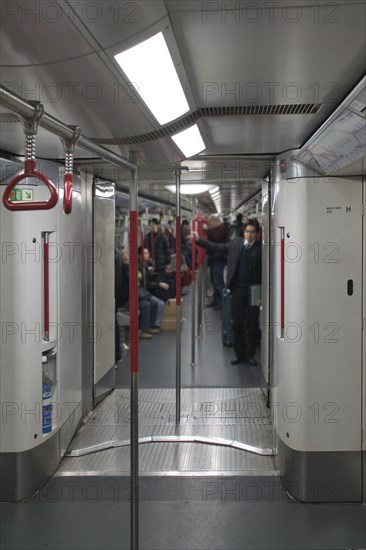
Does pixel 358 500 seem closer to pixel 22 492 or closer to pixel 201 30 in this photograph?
pixel 22 492

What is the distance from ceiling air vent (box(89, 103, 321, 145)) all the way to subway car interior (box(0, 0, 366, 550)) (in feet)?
0.05

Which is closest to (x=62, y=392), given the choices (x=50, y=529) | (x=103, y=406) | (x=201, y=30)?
(x=50, y=529)

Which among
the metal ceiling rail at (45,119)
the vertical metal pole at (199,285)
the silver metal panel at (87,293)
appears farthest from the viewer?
the vertical metal pole at (199,285)

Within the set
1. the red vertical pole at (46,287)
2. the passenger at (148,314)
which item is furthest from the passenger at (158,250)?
the red vertical pole at (46,287)

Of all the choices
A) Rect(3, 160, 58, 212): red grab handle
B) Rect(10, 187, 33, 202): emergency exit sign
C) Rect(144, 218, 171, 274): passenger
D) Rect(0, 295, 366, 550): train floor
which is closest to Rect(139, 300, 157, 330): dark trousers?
Rect(144, 218, 171, 274): passenger

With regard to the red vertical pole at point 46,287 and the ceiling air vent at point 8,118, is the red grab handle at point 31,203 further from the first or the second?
the red vertical pole at point 46,287

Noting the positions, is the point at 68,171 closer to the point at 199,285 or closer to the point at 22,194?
the point at 22,194

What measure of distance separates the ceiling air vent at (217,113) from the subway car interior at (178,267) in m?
0.02

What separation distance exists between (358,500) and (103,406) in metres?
2.73

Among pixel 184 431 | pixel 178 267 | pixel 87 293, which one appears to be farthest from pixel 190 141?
pixel 184 431

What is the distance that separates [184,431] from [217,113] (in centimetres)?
302

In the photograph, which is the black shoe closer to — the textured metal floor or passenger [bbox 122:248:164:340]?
the textured metal floor

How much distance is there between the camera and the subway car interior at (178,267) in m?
1.63

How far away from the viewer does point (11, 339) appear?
3461 mm
